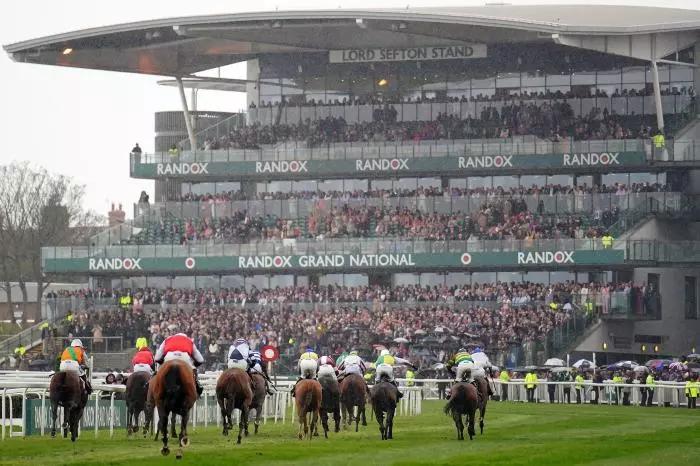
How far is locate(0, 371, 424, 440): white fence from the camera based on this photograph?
2906cm

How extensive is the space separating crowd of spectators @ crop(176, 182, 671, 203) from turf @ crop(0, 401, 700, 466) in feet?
109

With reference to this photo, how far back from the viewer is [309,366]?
93.5ft

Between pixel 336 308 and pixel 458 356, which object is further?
pixel 336 308

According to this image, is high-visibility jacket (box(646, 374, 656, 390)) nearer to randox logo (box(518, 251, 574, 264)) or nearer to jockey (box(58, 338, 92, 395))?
randox logo (box(518, 251, 574, 264))

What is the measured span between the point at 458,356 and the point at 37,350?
37.4 m

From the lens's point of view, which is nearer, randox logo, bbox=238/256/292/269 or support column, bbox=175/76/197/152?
randox logo, bbox=238/256/292/269

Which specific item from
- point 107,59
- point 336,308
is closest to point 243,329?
point 336,308

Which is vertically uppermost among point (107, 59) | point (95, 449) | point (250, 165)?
point (107, 59)

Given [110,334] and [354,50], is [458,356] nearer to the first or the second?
[110,334]

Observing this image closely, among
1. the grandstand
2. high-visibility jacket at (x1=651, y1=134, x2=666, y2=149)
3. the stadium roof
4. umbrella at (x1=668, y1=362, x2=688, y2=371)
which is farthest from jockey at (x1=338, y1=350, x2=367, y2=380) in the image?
high-visibility jacket at (x1=651, y1=134, x2=666, y2=149)

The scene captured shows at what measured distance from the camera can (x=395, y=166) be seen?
231ft

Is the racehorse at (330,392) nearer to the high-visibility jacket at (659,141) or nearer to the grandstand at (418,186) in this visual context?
the grandstand at (418,186)

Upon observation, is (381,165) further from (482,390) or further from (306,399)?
(306,399)

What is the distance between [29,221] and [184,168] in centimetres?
1842
